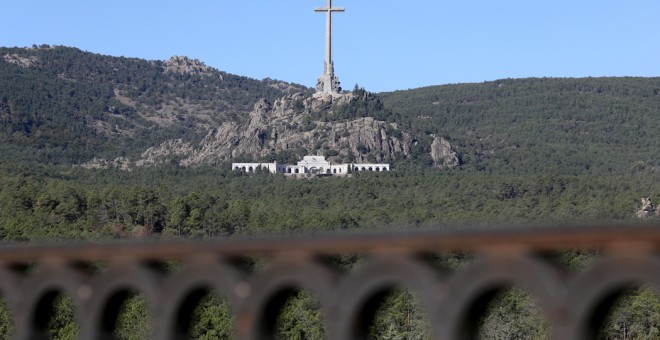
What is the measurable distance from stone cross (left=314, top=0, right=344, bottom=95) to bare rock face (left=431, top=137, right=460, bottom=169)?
1439cm

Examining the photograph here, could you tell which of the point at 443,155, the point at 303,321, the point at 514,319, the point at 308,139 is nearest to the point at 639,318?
the point at 514,319

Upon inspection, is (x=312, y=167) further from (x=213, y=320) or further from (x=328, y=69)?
(x=213, y=320)

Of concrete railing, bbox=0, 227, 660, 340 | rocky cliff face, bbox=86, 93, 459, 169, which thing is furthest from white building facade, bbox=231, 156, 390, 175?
concrete railing, bbox=0, 227, 660, 340

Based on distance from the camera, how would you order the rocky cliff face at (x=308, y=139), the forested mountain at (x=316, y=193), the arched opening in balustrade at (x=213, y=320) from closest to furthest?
the arched opening in balustrade at (x=213, y=320) → the forested mountain at (x=316, y=193) → the rocky cliff face at (x=308, y=139)

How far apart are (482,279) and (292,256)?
1.31 metres

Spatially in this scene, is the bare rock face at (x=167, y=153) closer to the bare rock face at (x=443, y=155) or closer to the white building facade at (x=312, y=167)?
the white building facade at (x=312, y=167)

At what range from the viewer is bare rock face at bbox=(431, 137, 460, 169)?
17975cm

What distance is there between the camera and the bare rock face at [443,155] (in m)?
180

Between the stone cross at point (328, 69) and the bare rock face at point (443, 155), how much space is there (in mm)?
14394

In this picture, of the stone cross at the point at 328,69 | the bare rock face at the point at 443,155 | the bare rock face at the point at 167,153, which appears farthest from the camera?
the bare rock face at the point at 167,153

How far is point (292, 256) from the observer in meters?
8.48

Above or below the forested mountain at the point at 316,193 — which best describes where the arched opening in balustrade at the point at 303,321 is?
below

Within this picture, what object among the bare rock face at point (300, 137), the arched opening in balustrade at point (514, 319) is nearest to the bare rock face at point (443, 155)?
the bare rock face at point (300, 137)

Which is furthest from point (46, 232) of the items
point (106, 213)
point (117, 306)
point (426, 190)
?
point (426, 190)
